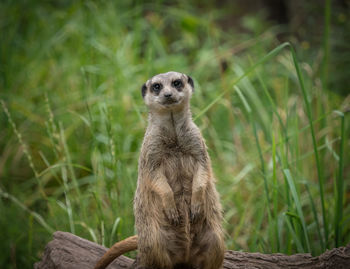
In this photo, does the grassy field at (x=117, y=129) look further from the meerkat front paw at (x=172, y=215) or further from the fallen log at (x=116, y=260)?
the meerkat front paw at (x=172, y=215)

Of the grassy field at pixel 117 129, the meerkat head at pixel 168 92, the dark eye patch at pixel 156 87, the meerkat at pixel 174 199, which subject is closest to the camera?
the meerkat at pixel 174 199

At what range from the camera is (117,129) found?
4.32 m

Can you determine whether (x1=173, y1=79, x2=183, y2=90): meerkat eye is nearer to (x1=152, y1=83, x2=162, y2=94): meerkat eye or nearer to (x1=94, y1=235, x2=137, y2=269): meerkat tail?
(x1=152, y1=83, x2=162, y2=94): meerkat eye

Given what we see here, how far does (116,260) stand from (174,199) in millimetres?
644

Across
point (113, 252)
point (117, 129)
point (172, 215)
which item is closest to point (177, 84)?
point (172, 215)

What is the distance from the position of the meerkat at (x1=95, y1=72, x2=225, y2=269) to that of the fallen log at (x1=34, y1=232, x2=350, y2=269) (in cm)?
19

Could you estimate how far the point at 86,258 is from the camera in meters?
2.59

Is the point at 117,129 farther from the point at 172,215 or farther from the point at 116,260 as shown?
the point at 172,215

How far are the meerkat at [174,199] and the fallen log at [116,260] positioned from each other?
0.19m

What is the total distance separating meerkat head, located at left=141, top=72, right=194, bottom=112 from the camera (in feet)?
8.32

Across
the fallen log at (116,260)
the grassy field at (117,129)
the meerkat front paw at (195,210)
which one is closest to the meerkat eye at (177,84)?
the grassy field at (117,129)

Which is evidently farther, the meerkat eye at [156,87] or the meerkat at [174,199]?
the meerkat eye at [156,87]

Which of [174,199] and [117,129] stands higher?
[117,129]

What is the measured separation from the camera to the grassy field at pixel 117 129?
3361mm
